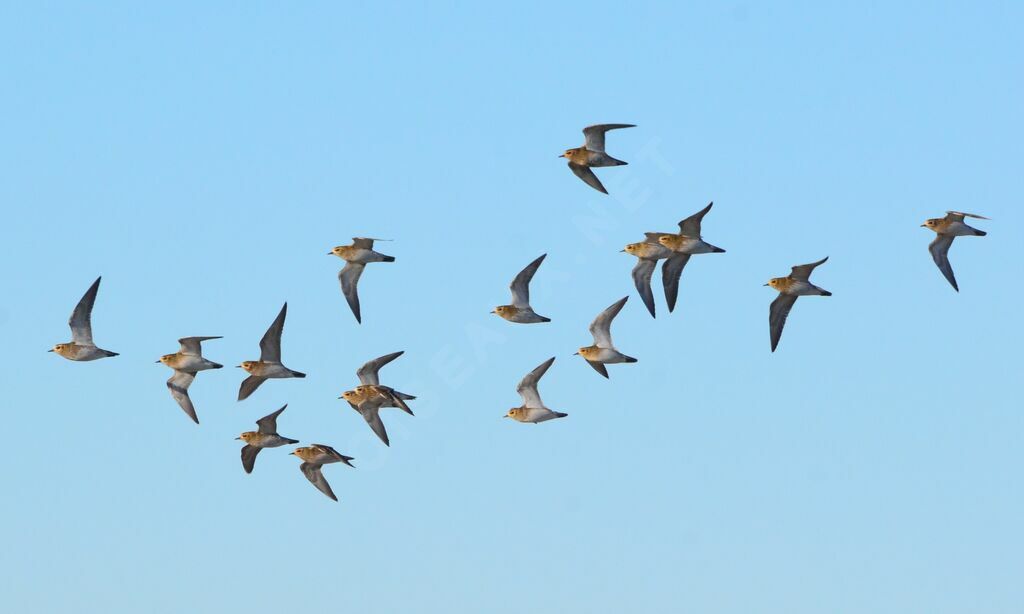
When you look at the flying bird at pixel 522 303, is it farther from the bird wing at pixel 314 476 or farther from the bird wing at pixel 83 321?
the bird wing at pixel 83 321

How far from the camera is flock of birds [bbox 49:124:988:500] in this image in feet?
213

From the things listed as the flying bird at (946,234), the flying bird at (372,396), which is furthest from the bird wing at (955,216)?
the flying bird at (372,396)

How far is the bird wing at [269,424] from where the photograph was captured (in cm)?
6700

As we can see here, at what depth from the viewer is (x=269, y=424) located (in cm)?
6719

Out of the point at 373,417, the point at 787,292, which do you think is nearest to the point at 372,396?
the point at 373,417

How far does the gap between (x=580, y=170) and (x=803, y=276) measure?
26.5 ft

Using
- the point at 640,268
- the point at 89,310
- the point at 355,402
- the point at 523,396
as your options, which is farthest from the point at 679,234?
the point at 89,310

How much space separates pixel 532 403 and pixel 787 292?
9.52 meters

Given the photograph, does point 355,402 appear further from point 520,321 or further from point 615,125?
point 615,125

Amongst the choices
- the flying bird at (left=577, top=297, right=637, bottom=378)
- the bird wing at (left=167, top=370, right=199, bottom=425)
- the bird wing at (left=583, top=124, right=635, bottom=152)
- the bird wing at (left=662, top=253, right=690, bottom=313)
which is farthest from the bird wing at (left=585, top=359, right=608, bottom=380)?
the bird wing at (left=167, top=370, right=199, bottom=425)

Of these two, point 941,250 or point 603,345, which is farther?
point 603,345

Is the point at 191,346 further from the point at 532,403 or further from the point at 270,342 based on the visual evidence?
the point at 532,403

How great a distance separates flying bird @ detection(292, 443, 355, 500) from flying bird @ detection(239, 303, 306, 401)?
8.53 feet

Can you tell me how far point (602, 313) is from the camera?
6738cm
